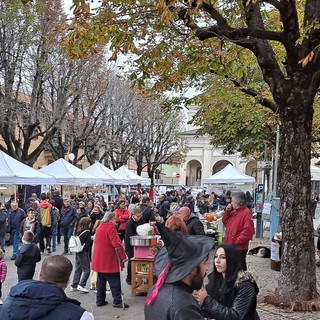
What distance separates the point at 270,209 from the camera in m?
14.8

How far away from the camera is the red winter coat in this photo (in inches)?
316

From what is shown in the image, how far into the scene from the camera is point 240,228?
7918 millimetres

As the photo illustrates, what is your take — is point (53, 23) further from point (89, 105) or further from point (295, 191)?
point (295, 191)

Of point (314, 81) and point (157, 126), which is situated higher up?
point (157, 126)

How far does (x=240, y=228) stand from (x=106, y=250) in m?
2.33

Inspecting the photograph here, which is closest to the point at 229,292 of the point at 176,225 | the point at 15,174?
the point at 176,225

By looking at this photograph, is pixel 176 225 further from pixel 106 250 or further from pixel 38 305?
pixel 38 305

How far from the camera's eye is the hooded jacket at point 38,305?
9.02 feet

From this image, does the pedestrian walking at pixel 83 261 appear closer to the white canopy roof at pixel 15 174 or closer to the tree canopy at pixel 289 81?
the tree canopy at pixel 289 81

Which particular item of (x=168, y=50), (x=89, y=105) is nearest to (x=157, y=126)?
(x=89, y=105)

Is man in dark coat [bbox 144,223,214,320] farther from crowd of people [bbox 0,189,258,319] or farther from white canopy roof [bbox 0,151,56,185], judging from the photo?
white canopy roof [bbox 0,151,56,185]

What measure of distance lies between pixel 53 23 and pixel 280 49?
14.8m

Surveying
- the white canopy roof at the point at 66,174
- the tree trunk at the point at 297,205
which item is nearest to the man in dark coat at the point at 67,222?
the white canopy roof at the point at 66,174

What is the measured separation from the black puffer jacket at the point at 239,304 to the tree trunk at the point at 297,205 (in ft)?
12.4
